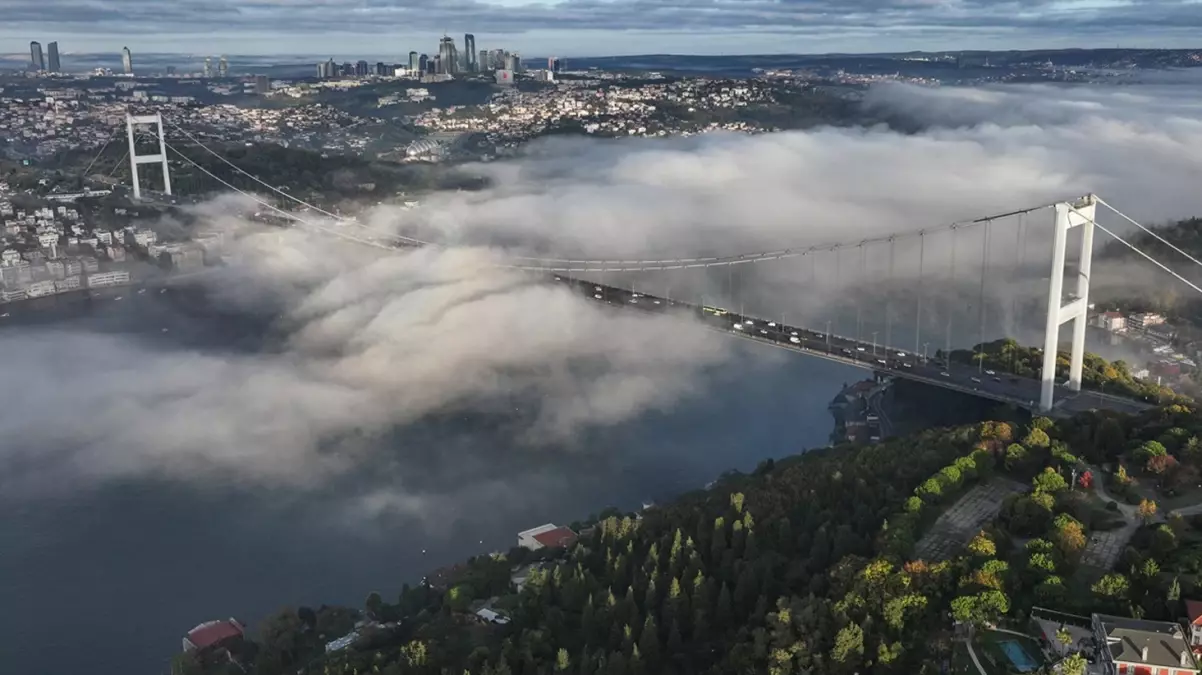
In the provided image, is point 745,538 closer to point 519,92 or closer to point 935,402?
point 935,402

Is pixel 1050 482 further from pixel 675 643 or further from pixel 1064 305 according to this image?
pixel 1064 305

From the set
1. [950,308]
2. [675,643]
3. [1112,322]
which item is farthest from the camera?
[950,308]

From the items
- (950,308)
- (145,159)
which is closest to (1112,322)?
(950,308)

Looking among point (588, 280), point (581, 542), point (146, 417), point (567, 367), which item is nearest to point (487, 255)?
point (588, 280)

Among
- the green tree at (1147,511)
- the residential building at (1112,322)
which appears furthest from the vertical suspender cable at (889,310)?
the green tree at (1147,511)

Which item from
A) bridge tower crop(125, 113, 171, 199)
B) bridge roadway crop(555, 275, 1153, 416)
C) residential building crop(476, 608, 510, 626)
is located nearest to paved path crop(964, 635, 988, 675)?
residential building crop(476, 608, 510, 626)

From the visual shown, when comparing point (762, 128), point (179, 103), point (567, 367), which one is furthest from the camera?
point (179, 103)

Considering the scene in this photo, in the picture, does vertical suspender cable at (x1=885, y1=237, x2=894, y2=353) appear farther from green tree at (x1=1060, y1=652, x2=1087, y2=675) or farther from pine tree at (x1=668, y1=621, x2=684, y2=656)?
green tree at (x1=1060, y1=652, x2=1087, y2=675)
